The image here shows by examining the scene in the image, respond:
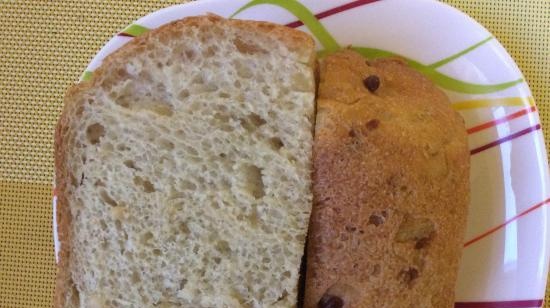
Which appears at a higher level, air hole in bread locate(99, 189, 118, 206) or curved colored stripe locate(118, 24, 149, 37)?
curved colored stripe locate(118, 24, 149, 37)

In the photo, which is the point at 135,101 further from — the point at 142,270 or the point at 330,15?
the point at 330,15

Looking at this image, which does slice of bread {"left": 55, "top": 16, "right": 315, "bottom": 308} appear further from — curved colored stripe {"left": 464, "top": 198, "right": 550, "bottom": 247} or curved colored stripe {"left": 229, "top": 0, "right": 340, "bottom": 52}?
curved colored stripe {"left": 464, "top": 198, "right": 550, "bottom": 247}

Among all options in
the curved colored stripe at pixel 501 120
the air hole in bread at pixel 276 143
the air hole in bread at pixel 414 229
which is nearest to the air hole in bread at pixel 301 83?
the air hole in bread at pixel 276 143

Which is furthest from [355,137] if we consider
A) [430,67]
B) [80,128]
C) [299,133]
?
[80,128]

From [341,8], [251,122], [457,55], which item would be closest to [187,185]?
[251,122]

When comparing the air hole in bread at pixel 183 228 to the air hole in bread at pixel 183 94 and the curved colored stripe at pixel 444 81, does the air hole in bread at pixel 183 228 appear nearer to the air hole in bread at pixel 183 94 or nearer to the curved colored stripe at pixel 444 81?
the air hole in bread at pixel 183 94

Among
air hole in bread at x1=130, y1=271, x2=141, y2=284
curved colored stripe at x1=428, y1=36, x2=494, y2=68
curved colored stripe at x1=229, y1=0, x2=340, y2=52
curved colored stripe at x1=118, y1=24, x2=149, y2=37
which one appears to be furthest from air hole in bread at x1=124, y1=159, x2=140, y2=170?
curved colored stripe at x1=428, y1=36, x2=494, y2=68

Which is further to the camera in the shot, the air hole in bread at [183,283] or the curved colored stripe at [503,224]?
the curved colored stripe at [503,224]
